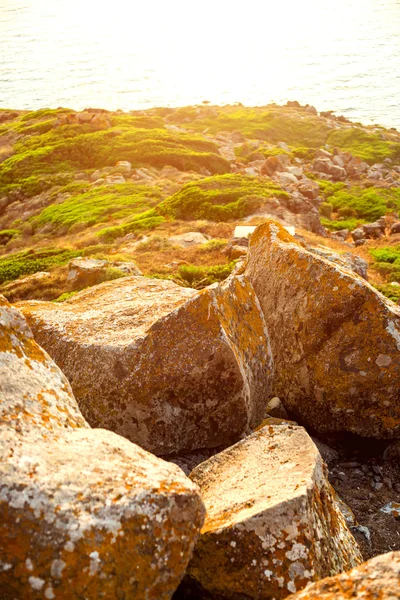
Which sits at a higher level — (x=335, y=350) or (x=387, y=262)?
(x=335, y=350)

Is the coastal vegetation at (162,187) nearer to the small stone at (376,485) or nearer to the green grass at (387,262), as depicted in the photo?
the green grass at (387,262)

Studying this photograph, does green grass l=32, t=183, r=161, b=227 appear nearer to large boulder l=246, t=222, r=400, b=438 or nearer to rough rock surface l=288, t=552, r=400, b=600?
large boulder l=246, t=222, r=400, b=438

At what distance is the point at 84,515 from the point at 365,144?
89823 mm

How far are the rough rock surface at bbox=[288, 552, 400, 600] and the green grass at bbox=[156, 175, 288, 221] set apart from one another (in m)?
31.7

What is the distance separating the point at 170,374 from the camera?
25.6 ft

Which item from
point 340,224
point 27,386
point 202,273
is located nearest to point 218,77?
point 340,224

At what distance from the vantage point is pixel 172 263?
24000mm

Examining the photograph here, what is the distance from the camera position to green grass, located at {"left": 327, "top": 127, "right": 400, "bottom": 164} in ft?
266

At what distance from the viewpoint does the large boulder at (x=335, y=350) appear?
29.2ft

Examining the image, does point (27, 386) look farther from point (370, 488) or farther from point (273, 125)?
point (273, 125)

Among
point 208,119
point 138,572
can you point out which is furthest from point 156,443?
point 208,119

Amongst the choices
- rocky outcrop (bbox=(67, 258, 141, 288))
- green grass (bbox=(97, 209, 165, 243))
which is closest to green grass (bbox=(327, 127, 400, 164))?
green grass (bbox=(97, 209, 165, 243))

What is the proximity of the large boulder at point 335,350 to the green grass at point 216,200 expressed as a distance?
26.1m

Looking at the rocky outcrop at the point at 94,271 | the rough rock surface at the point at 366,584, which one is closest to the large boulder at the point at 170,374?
the rough rock surface at the point at 366,584
